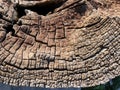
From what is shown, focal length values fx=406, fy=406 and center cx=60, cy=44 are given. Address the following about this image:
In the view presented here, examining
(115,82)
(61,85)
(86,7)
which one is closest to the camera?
(61,85)

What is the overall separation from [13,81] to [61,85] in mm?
108

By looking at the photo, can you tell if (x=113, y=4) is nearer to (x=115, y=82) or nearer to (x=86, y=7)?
(x=86, y=7)

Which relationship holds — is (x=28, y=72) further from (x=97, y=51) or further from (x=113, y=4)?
(x=113, y=4)

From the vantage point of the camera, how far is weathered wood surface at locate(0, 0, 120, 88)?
2.97 feet

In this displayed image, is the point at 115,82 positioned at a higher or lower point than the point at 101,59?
higher

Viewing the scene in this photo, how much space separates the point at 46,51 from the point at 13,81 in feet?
0.33

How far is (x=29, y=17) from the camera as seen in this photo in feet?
3.20

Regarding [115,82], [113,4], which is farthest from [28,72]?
[115,82]

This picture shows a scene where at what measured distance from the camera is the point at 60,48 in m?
0.94

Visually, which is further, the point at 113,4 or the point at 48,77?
the point at 113,4

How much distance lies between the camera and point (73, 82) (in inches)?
35.6

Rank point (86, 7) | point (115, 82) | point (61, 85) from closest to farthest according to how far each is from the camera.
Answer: point (61, 85) < point (86, 7) < point (115, 82)

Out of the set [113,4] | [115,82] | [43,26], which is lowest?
[43,26]

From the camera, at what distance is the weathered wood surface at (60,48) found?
906 mm
